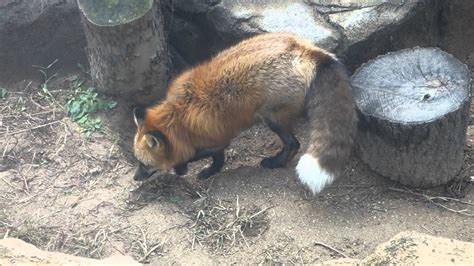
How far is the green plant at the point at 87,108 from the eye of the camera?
21.6ft

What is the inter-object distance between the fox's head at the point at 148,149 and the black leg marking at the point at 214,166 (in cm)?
35

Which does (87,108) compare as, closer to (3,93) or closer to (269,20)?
(3,93)

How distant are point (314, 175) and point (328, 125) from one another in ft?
1.57

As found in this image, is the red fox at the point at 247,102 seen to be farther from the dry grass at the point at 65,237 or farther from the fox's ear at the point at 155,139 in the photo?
the dry grass at the point at 65,237

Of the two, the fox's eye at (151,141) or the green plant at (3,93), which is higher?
the fox's eye at (151,141)

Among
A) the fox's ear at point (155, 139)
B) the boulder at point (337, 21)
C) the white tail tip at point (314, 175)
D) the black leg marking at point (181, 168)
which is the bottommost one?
the black leg marking at point (181, 168)

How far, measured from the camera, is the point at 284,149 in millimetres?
6016

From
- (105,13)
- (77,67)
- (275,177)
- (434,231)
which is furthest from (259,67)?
(77,67)

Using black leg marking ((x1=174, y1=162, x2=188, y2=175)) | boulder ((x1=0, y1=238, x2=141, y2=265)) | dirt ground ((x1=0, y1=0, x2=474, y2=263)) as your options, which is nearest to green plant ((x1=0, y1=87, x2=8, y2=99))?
dirt ground ((x1=0, y1=0, x2=474, y2=263))

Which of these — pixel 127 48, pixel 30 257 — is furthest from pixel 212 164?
pixel 30 257

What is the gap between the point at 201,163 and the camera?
6.80m

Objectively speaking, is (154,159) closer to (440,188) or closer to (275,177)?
(275,177)

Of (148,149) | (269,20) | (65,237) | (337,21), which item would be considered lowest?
(65,237)

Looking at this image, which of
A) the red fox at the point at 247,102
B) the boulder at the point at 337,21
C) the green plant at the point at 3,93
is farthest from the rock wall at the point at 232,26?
the red fox at the point at 247,102
